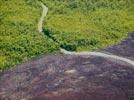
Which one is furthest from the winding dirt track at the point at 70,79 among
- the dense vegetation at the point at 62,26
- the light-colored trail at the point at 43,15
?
the light-colored trail at the point at 43,15

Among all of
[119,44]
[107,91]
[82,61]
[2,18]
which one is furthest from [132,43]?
[2,18]

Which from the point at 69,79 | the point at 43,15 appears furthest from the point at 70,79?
the point at 43,15

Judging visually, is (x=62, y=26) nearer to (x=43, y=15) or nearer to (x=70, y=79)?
(x=43, y=15)

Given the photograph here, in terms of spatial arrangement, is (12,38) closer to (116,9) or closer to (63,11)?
(63,11)

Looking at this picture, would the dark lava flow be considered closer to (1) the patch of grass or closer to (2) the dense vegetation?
(2) the dense vegetation

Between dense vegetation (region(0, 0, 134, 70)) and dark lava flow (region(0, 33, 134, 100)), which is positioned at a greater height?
dense vegetation (region(0, 0, 134, 70))

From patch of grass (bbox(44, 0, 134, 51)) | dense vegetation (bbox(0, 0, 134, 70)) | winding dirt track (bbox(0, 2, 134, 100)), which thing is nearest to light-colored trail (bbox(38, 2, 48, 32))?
dense vegetation (bbox(0, 0, 134, 70))

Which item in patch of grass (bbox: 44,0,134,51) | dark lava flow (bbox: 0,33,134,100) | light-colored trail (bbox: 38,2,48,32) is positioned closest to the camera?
dark lava flow (bbox: 0,33,134,100)
